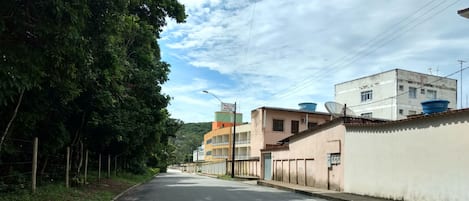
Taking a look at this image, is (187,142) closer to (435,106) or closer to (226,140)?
(226,140)

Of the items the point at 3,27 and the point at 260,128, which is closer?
the point at 3,27

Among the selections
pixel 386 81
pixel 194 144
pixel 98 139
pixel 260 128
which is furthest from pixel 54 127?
pixel 194 144

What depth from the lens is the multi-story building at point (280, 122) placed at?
178 ft

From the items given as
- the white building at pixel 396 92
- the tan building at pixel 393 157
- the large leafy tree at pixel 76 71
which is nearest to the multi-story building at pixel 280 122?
the white building at pixel 396 92

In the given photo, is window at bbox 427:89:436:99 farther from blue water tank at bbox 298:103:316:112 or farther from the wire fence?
the wire fence

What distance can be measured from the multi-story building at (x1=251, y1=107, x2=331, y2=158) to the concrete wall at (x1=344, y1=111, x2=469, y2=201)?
30.6 m

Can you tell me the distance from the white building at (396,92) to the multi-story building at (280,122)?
47.4 ft

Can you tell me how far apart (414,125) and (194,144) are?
13427 centimetres

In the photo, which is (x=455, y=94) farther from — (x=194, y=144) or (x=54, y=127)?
(x=194, y=144)

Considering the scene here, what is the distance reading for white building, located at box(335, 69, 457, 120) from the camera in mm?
64688

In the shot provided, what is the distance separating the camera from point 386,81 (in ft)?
215

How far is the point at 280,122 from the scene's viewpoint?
5500 centimetres

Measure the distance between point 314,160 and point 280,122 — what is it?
2629 cm

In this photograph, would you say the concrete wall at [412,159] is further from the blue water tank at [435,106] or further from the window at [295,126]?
the window at [295,126]
